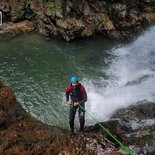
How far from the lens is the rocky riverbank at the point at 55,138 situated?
367 inches

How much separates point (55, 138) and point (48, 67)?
394 inches

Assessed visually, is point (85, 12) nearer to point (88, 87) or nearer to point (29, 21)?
point (29, 21)

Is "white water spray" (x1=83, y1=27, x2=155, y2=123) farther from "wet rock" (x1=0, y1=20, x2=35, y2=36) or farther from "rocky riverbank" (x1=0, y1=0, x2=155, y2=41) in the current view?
"wet rock" (x1=0, y1=20, x2=35, y2=36)

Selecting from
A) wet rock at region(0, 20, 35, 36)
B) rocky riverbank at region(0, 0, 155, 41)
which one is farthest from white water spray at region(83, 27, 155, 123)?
wet rock at region(0, 20, 35, 36)

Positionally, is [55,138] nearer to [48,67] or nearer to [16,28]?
[48,67]

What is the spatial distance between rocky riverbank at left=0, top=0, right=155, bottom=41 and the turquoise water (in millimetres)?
778

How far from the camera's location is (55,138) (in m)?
9.91

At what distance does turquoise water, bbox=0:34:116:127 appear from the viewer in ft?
51.5

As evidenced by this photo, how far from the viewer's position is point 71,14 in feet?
73.7

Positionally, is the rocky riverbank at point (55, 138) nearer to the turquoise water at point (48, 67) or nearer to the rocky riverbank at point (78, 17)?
the turquoise water at point (48, 67)

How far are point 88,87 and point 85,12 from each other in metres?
7.61

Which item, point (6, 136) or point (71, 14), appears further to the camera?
point (71, 14)

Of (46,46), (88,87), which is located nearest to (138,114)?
(88,87)

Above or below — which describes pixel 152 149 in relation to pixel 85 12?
below
